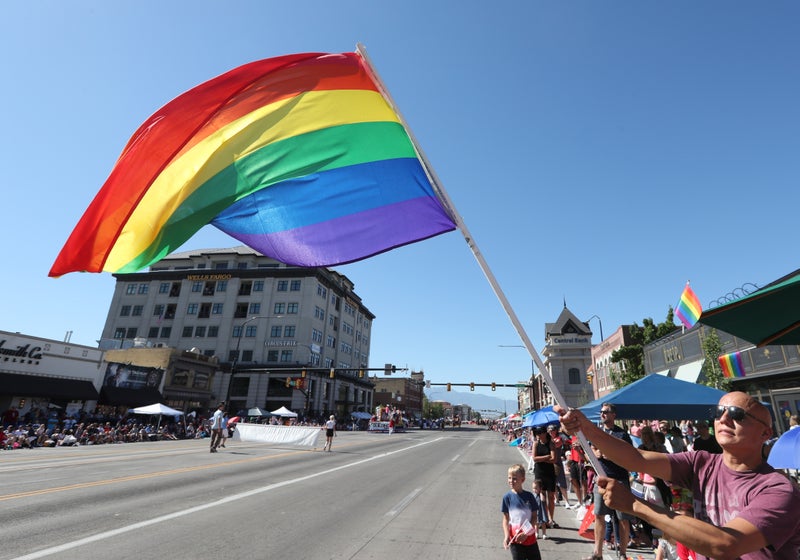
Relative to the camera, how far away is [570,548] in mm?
7230

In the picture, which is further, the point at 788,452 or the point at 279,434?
the point at 279,434

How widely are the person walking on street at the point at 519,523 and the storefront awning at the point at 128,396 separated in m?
41.8

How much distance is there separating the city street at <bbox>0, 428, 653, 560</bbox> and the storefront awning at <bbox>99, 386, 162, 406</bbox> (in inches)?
985

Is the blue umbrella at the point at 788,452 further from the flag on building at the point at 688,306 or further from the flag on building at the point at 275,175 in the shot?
the flag on building at the point at 688,306

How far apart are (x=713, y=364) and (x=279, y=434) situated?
25.8 meters

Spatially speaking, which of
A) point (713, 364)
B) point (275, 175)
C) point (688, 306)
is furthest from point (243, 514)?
point (713, 364)

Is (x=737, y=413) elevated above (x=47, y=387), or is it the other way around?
(x=47, y=387)

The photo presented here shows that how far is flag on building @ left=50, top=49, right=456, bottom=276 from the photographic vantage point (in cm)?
475

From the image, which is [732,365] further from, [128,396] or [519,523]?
[128,396]

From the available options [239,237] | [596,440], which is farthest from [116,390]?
[596,440]

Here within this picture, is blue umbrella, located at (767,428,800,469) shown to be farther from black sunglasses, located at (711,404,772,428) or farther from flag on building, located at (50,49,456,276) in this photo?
flag on building, located at (50,49,456,276)

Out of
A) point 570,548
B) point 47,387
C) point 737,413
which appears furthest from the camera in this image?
point 47,387

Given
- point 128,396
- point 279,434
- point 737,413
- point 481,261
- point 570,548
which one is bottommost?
point 570,548

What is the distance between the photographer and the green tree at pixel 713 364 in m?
20.1
